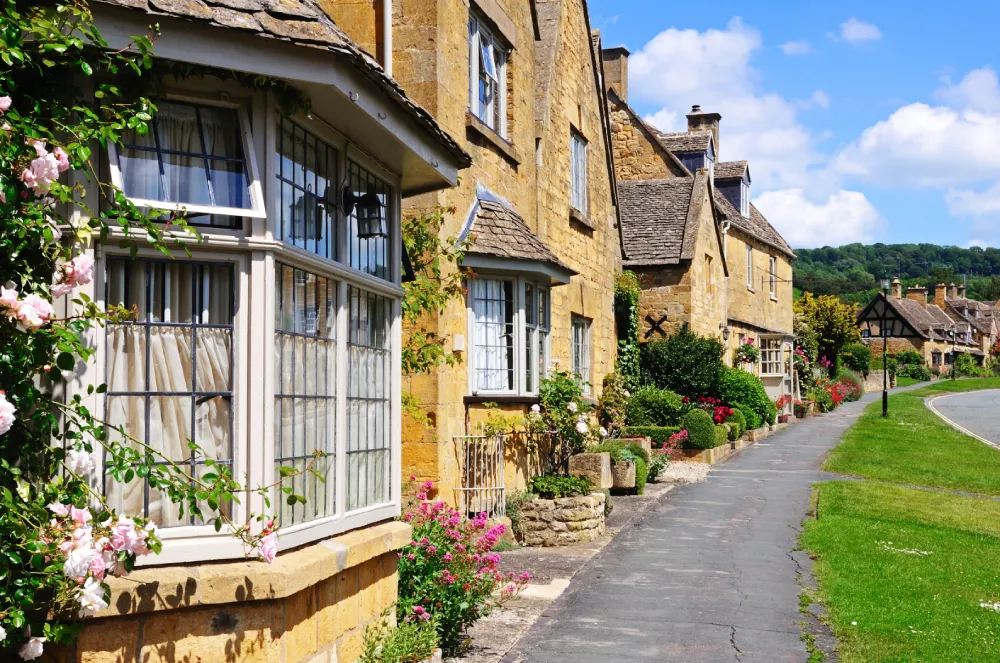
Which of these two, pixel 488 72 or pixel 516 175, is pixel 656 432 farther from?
pixel 488 72

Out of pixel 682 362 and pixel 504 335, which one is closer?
pixel 504 335

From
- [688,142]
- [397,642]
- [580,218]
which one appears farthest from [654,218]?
[397,642]

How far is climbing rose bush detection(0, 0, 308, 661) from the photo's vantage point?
14.1 ft

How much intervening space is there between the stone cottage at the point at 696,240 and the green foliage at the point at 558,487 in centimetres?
1577

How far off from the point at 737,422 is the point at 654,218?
630 cm

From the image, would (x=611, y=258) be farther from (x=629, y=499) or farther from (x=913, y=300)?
(x=913, y=300)

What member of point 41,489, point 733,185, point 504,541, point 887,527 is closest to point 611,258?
point 887,527

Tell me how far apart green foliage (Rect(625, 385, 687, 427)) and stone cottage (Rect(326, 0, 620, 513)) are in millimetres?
6114

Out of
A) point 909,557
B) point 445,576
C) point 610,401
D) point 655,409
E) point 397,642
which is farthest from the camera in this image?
point 655,409

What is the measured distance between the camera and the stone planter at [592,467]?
14859 mm

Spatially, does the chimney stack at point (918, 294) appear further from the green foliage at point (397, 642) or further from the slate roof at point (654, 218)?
the green foliage at point (397, 642)

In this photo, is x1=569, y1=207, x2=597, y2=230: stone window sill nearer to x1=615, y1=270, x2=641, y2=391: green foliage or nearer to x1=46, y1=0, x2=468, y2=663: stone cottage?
x1=615, y1=270, x2=641, y2=391: green foliage

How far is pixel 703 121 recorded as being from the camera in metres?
39.9

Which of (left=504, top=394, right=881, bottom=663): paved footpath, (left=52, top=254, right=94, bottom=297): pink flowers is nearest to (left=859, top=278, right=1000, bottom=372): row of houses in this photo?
(left=504, top=394, right=881, bottom=663): paved footpath
